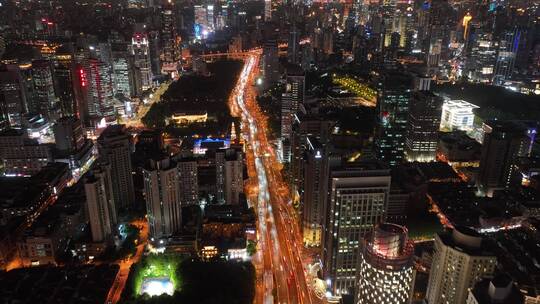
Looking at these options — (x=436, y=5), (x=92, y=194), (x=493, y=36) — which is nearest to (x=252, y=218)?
(x=92, y=194)

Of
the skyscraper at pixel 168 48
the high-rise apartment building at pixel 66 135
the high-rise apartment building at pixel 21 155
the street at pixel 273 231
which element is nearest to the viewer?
the street at pixel 273 231

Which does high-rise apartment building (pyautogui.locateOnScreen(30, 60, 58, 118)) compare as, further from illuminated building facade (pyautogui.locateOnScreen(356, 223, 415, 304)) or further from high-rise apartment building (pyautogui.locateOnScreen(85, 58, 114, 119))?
illuminated building facade (pyautogui.locateOnScreen(356, 223, 415, 304))

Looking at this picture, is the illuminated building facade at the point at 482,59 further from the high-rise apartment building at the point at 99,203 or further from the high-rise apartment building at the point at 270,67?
the high-rise apartment building at the point at 99,203

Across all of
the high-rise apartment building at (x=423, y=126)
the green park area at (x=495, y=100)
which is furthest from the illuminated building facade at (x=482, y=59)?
the high-rise apartment building at (x=423, y=126)

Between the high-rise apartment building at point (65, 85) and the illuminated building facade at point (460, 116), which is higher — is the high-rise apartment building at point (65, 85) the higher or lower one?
the higher one

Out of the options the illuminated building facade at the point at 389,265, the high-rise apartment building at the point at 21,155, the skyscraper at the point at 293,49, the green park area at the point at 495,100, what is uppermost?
the skyscraper at the point at 293,49

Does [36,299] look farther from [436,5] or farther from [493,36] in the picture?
[436,5]

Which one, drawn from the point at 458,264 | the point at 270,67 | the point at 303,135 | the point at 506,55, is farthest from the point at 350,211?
the point at 506,55
